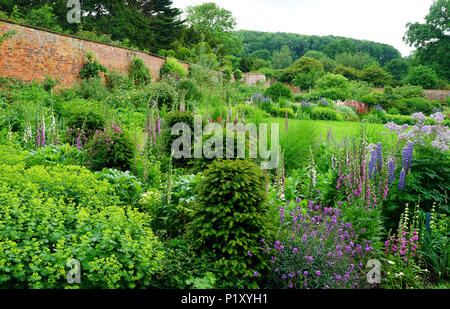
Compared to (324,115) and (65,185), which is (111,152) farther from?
(324,115)

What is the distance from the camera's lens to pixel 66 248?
7.16 feet

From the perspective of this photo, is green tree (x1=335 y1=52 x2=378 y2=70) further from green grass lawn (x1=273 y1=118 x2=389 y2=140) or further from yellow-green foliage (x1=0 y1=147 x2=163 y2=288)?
yellow-green foliage (x1=0 y1=147 x2=163 y2=288)

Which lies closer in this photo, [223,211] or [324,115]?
[223,211]

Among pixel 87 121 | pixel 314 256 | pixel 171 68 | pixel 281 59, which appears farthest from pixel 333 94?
pixel 281 59

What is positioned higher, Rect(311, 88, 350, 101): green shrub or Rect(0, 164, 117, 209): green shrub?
Rect(311, 88, 350, 101): green shrub

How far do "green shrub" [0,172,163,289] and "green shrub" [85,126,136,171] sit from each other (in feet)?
6.11

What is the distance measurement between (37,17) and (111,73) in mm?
8616

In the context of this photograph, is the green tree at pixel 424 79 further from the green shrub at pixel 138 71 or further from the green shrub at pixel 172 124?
the green shrub at pixel 172 124

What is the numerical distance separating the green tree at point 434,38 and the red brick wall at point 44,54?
42.1 metres

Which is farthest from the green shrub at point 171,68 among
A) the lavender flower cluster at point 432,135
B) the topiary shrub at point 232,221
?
the topiary shrub at point 232,221

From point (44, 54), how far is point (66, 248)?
32.3ft

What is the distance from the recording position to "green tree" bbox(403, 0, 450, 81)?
134ft

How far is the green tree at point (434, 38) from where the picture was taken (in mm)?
40938

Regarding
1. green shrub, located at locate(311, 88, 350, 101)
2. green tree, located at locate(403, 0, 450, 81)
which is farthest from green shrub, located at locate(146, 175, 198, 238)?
green tree, located at locate(403, 0, 450, 81)
